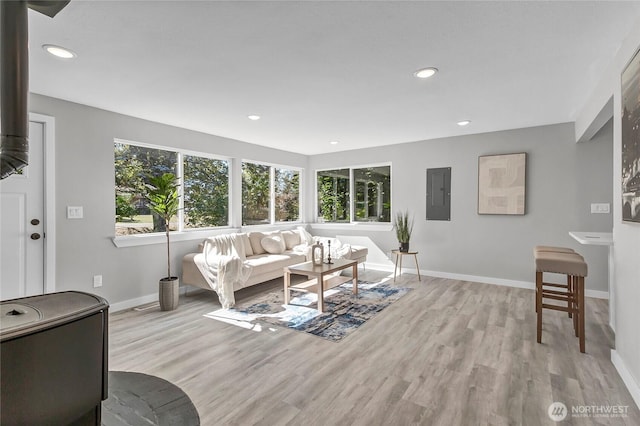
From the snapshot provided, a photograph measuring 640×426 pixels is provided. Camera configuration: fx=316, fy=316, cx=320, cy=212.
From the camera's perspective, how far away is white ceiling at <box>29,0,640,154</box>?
1.83 metres

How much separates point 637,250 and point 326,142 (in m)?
4.28

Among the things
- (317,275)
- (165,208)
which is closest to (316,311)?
A: (317,275)

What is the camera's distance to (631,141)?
6.49ft

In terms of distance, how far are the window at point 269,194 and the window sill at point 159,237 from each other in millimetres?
758

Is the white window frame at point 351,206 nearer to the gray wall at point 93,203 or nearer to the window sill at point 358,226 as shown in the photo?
the window sill at point 358,226

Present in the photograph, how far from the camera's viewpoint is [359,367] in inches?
93.4

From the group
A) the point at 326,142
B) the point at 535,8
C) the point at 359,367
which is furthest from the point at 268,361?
the point at 326,142

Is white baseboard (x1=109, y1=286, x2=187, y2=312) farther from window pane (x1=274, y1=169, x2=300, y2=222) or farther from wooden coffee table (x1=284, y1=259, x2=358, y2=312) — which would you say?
window pane (x1=274, y1=169, x2=300, y2=222)

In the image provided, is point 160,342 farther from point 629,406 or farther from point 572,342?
point 572,342

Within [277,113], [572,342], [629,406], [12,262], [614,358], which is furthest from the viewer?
[277,113]

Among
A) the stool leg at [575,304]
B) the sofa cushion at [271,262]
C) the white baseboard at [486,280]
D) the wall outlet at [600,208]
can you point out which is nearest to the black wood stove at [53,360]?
the sofa cushion at [271,262]

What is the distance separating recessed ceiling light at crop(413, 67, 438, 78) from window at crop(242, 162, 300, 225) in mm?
3545

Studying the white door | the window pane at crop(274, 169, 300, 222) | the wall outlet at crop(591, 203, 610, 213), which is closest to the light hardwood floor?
the white door

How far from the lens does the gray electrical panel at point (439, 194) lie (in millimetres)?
5199
